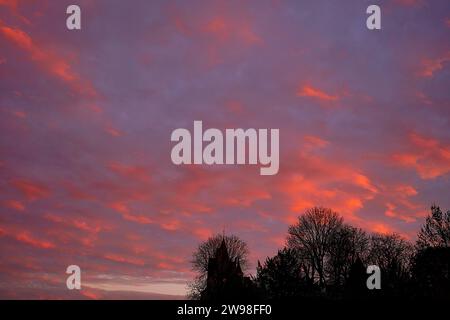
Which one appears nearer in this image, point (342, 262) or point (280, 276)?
point (280, 276)

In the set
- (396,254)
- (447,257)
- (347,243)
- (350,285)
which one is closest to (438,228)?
(447,257)

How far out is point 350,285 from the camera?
56188mm

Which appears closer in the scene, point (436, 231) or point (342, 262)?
point (436, 231)

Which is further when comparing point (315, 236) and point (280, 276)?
point (315, 236)

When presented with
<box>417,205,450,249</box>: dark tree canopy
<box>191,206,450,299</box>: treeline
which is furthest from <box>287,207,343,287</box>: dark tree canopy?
<box>417,205,450,249</box>: dark tree canopy

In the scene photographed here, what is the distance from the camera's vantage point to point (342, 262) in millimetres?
67625

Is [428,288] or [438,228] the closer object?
[428,288]

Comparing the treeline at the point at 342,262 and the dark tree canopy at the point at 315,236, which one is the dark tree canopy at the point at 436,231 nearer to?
the treeline at the point at 342,262

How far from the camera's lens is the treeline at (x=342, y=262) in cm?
4413

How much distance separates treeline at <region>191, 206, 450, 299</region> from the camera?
4413 cm
